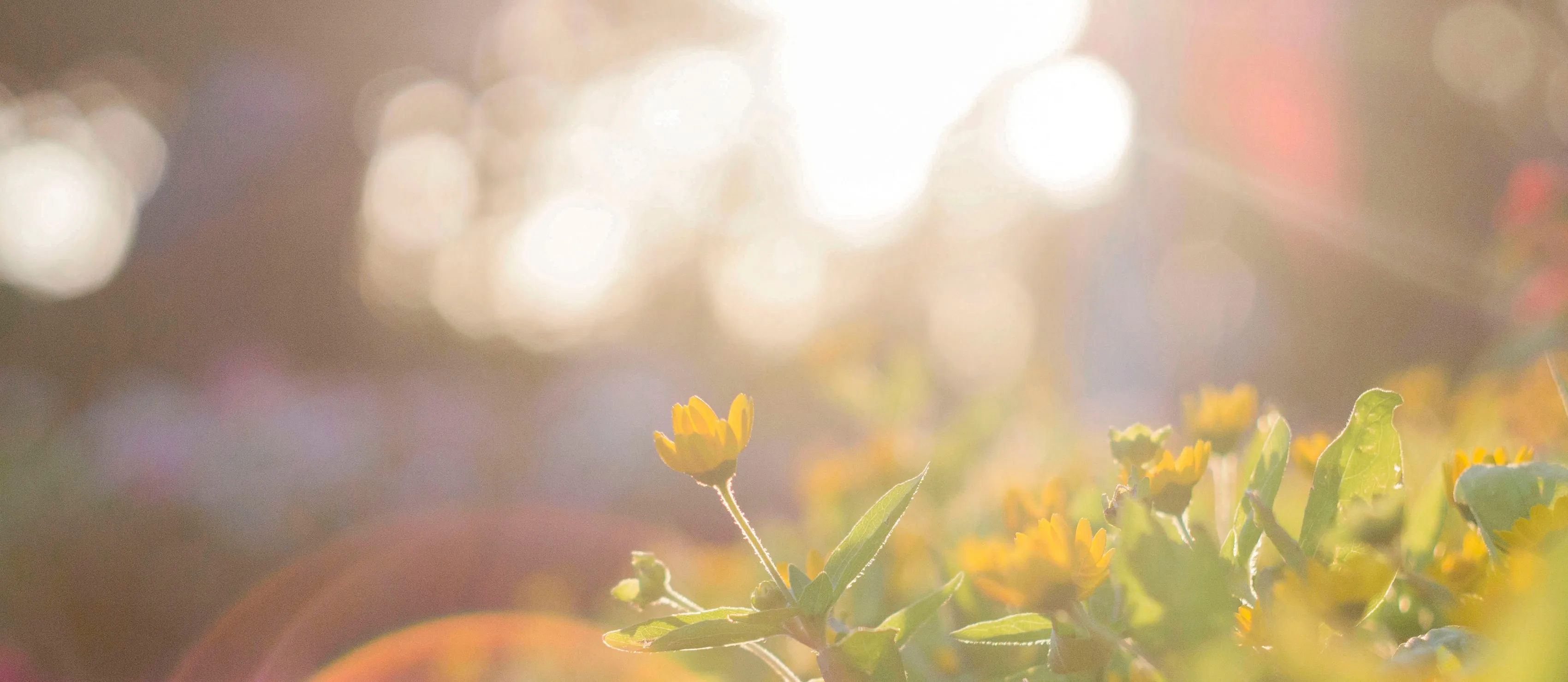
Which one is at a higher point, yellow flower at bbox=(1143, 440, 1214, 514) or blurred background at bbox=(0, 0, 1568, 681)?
blurred background at bbox=(0, 0, 1568, 681)

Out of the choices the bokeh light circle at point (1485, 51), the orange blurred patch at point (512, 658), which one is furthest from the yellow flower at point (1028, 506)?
the bokeh light circle at point (1485, 51)

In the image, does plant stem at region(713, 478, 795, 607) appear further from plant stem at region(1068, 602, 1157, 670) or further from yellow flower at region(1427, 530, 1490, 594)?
yellow flower at region(1427, 530, 1490, 594)

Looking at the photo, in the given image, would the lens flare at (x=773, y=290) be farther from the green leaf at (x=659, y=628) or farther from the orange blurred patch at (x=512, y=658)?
the green leaf at (x=659, y=628)

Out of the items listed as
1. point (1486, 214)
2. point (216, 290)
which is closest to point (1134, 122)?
point (1486, 214)

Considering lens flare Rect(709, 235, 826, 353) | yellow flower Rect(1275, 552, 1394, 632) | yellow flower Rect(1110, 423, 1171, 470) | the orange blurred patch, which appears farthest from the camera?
lens flare Rect(709, 235, 826, 353)

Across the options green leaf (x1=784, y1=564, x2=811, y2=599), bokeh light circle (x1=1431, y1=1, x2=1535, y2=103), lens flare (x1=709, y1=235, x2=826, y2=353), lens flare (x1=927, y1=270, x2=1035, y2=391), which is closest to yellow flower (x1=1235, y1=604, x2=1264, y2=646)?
green leaf (x1=784, y1=564, x2=811, y2=599)
